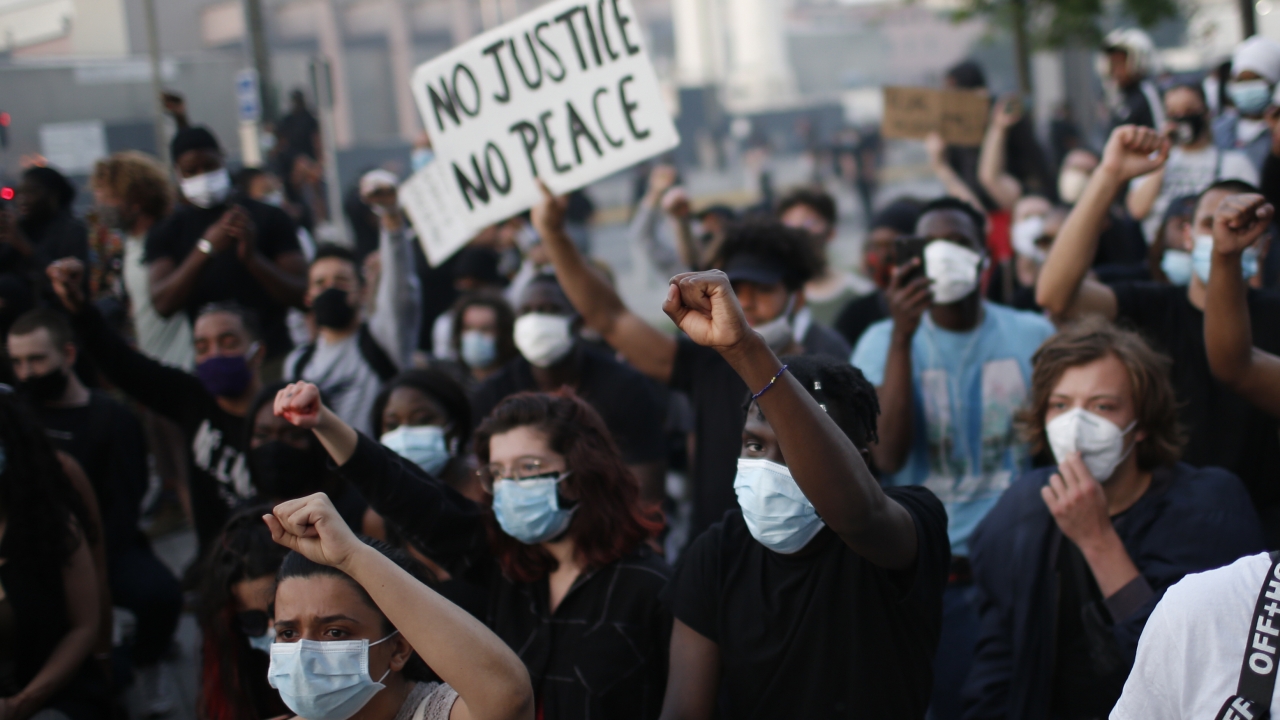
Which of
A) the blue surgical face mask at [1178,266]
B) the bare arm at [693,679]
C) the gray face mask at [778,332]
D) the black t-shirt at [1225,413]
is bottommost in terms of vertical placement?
the bare arm at [693,679]

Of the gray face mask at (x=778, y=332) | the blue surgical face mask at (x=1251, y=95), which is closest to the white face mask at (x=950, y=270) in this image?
the gray face mask at (x=778, y=332)

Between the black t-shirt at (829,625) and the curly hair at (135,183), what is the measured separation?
4.61 meters

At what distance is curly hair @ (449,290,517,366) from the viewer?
5.63 m

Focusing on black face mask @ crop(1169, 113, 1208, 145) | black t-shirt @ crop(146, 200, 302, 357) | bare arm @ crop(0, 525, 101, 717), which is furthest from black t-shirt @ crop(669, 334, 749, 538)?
black face mask @ crop(1169, 113, 1208, 145)

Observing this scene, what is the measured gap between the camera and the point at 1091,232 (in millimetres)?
3830

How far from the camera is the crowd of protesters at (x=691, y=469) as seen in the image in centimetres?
247

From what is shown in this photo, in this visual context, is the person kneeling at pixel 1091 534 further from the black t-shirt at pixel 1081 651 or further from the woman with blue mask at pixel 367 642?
the woman with blue mask at pixel 367 642

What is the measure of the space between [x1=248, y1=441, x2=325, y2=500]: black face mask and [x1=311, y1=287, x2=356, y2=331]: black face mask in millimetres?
1313

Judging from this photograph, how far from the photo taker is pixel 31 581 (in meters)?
3.65

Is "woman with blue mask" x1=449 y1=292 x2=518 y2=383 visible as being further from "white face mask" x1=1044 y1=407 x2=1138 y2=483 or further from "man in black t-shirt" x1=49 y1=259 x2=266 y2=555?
"white face mask" x1=1044 y1=407 x2=1138 y2=483

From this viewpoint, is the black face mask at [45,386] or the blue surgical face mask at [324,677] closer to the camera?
the blue surgical face mask at [324,677]

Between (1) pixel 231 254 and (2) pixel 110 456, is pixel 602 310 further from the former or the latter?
(1) pixel 231 254

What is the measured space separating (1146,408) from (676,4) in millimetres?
49537

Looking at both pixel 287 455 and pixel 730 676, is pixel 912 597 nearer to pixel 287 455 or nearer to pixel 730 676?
pixel 730 676
